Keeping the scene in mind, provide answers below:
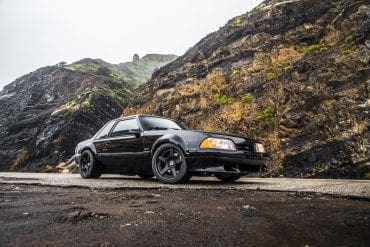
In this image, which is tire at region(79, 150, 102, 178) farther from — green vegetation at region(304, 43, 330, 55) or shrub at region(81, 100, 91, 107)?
shrub at region(81, 100, 91, 107)

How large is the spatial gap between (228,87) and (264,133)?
10.6ft

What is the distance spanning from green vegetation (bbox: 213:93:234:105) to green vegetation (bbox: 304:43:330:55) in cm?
279

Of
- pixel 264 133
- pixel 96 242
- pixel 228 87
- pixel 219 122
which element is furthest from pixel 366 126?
pixel 96 242

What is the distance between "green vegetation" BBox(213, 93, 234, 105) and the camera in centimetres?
1331

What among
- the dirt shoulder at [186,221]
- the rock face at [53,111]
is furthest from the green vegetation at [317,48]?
the rock face at [53,111]

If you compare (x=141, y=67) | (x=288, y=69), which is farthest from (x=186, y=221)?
(x=141, y=67)

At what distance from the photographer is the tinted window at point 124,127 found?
8.09 metres

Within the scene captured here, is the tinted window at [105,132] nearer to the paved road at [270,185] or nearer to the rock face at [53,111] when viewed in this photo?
the paved road at [270,185]

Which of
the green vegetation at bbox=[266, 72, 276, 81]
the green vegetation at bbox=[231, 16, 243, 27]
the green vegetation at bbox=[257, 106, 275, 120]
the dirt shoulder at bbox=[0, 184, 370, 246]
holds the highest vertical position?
the green vegetation at bbox=[231, 16, 243, 27]

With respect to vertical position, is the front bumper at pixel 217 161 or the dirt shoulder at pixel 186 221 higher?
the front bumper at pixel 217 161

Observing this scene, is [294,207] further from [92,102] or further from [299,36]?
[92,102]

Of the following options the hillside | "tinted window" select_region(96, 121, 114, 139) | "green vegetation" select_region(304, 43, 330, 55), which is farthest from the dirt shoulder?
the hillside

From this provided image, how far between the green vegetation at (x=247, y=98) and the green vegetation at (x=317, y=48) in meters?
2.28

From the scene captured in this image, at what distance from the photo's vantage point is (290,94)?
1169 cm
